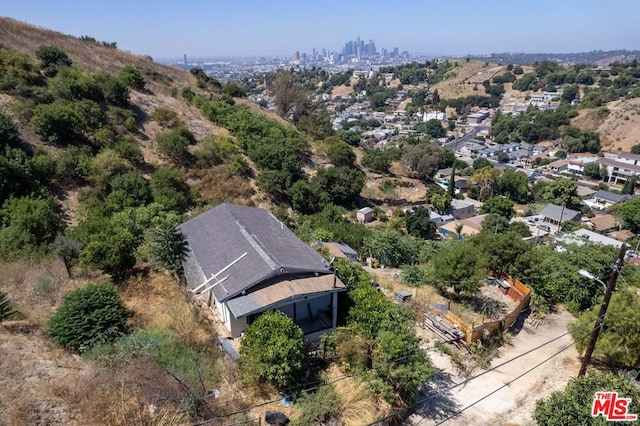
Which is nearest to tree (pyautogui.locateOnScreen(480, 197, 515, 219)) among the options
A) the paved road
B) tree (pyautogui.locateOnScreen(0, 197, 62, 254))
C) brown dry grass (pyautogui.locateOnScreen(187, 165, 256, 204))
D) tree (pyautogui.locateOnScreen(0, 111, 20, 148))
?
brown dry grass (pyautogui.locateOnScreen(187, 165, 256, 204))

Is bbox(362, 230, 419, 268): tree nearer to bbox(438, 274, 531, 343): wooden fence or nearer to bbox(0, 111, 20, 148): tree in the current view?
bbox(438, 274, 531, 343): wooden fence

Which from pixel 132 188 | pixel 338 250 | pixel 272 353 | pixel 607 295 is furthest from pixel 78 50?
pixel 607 295

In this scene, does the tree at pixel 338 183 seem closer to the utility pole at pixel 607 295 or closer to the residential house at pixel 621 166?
the utility pole at pixel 607 295

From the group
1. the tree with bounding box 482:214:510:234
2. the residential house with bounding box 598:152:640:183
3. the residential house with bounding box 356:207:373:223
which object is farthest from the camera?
the residential house with bounding box 598:152:640:183

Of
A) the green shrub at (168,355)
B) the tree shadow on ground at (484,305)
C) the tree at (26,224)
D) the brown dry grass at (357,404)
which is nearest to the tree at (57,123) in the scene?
the tree at (26,224)

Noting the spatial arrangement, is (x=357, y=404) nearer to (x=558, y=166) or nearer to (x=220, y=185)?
(x=220, y=185)
